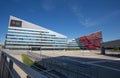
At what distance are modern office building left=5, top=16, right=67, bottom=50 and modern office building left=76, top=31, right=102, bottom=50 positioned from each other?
1531 cm

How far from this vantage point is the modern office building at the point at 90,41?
289 feet

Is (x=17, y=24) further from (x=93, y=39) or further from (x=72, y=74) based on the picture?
(x=72, y=74)

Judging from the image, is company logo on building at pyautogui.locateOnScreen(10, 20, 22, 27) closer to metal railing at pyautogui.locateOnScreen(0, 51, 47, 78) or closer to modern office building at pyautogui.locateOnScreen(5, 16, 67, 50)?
modern office building at pyautogui.locateOnScreen(5, 16, 67, 50)

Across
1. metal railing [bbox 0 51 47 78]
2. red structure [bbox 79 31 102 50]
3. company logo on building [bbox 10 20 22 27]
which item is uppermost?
company logo on building [bbox 10 20 22 27]

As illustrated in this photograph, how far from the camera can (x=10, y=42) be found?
63.7 metres

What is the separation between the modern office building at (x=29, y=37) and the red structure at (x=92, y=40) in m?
17.2

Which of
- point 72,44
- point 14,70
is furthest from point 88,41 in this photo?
point 14,70

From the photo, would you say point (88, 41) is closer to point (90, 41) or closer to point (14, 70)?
point (90, 41)

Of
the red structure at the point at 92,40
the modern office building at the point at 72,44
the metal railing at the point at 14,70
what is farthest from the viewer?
the red structure at the point at 92,40

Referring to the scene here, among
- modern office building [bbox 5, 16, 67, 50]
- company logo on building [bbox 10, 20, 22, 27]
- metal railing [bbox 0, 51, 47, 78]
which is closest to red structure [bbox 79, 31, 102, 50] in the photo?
modern office building [bbox 5, 16, 67, 50]

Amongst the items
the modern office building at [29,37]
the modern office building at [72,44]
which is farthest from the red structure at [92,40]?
the modern office building at [29,37]

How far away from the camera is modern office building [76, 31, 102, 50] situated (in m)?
87.9

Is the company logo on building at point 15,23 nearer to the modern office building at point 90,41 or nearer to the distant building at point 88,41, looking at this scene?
the distant building at point 88,41

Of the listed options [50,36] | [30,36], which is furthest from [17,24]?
[50,36]
